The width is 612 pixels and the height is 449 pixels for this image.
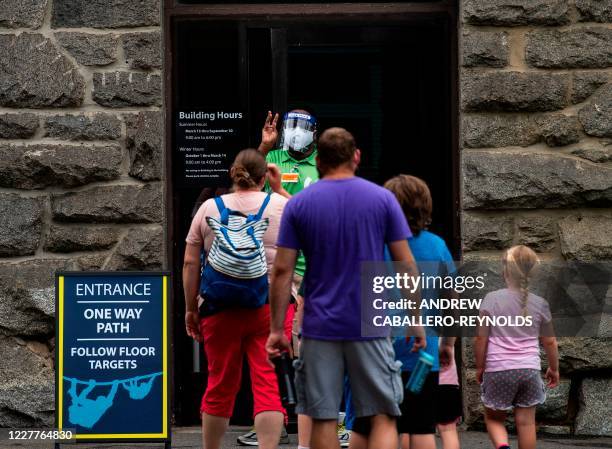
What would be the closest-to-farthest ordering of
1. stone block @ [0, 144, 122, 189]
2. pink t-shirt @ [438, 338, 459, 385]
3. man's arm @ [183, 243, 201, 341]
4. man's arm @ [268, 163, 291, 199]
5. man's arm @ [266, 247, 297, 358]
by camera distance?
1. man's arm @ [266, 247, 297, 358]
2. pink t-shirt @ [438, 338, 459, 385]
3. man's arm @ [183, 243, 201, 341]
4. man's arm @ [268, 163, 291, 199]
5. stone block @ [0, 144, 122, 189]

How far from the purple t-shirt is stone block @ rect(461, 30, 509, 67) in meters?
2.71

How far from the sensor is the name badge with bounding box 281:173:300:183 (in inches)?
305

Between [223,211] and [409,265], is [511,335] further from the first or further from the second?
[223,211]

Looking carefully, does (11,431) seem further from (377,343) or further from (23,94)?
(377,343)

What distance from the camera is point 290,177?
7.77m

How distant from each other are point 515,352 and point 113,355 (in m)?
2.07

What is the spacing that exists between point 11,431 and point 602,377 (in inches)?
141

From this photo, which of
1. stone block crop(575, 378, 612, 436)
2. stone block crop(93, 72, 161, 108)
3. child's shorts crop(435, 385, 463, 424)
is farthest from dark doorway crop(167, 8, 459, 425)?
child's shorts crop(435, 385, 463, 424)

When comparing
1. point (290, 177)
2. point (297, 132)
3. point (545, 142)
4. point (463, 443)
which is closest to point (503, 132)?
point (545, 142)

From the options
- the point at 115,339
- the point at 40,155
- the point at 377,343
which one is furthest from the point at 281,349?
the point at 40,155

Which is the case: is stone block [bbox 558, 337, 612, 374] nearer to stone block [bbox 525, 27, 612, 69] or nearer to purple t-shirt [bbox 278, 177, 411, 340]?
stone block [bbox 525, 27, 612, 69]

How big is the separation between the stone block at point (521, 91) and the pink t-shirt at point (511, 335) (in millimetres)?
1767

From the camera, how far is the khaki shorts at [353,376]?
18.5 ft

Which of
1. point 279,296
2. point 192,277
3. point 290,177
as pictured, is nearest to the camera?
point 279,296
